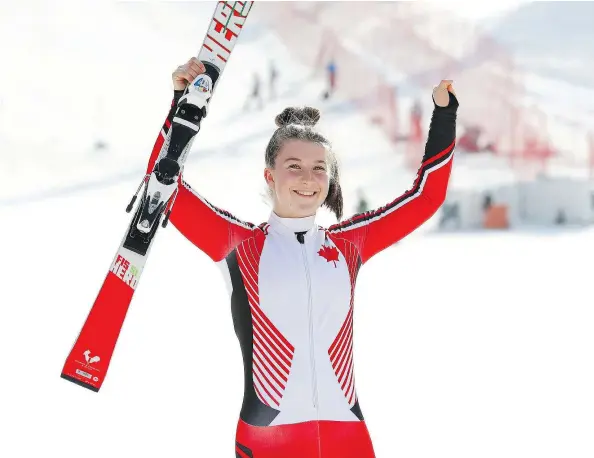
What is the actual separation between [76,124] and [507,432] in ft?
44.6

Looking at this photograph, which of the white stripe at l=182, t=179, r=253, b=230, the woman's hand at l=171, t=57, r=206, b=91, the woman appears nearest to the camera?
the woman

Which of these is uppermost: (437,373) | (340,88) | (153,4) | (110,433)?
(153,4)

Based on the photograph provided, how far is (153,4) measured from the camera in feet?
73.5

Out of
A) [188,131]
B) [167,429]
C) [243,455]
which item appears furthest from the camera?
[167,429]

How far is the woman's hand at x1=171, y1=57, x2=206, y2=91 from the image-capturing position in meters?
2.43

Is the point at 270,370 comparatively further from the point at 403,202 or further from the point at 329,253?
the point at 403,202

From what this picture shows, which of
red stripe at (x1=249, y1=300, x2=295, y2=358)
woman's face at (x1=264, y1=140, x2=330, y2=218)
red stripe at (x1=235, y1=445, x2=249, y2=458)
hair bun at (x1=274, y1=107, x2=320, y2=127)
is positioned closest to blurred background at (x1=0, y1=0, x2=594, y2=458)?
hair bun at (x1=274, y1=107, x2=320, y2=127)

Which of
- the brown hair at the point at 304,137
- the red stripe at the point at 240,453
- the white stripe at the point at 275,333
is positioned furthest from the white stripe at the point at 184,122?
the red stripe at the point at 240,453

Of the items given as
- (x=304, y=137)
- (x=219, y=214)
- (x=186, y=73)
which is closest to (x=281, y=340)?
(x=219, y=214)

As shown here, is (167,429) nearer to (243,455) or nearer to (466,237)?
(243,455)

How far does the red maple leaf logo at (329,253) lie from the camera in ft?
7.48

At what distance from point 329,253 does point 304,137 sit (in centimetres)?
32

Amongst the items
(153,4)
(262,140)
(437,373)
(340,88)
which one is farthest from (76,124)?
(437,373)

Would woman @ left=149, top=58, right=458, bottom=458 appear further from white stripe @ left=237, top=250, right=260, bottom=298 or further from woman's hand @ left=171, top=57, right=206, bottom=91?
woman's hand @ left=171, top=57, right=206, bottom=91
